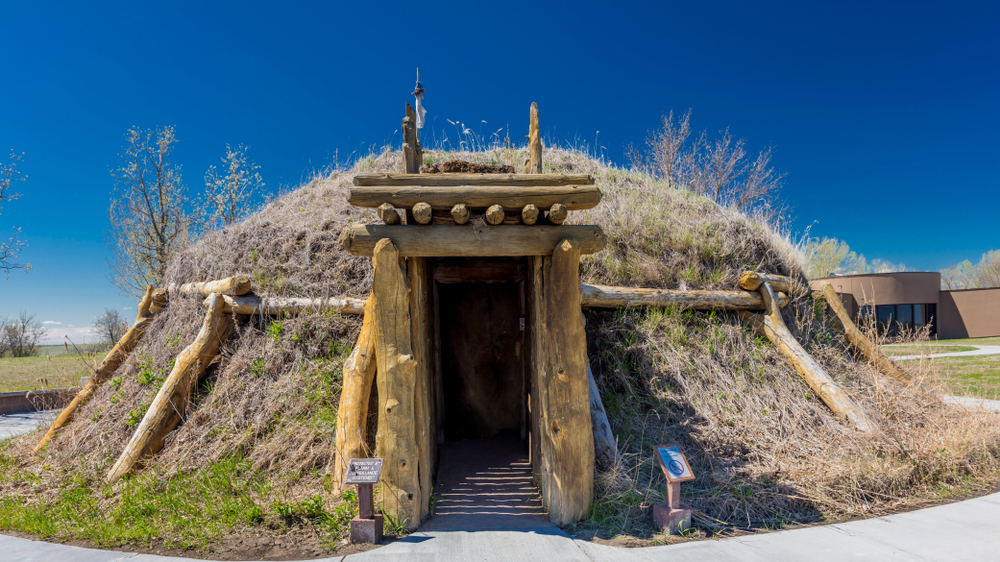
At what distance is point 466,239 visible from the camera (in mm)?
4582

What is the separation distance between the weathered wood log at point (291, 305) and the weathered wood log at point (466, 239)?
2.36 meters

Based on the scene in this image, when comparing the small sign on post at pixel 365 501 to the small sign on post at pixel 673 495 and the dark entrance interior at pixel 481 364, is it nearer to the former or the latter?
the small sign on post at pixel 673 495

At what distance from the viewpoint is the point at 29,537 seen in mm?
4562

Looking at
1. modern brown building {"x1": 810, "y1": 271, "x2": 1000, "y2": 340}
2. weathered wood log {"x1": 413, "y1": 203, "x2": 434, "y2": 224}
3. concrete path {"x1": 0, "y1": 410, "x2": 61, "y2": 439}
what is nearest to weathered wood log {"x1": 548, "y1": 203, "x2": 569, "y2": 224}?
weathered wood log {"x1": 413, "y1": 203, "x2": 434, "y2": 224}

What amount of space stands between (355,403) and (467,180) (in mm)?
2760

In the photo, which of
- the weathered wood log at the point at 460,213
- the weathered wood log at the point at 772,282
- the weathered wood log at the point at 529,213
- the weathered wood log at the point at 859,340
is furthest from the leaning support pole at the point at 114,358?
the weathered wood log at the point at 859,340

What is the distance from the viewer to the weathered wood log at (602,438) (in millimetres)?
5250

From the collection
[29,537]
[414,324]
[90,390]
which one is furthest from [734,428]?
[90,390]

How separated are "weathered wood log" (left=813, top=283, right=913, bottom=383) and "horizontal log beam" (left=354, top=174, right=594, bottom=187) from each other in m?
5.93

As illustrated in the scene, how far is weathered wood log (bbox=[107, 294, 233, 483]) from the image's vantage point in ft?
18.5

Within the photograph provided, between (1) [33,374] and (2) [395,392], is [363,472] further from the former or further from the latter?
(1) [33,374]

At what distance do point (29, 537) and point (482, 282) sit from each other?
575 centimetres

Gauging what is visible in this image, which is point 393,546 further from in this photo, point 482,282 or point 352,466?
point 482,282

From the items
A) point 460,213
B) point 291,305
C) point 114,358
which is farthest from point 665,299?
point 114,358
